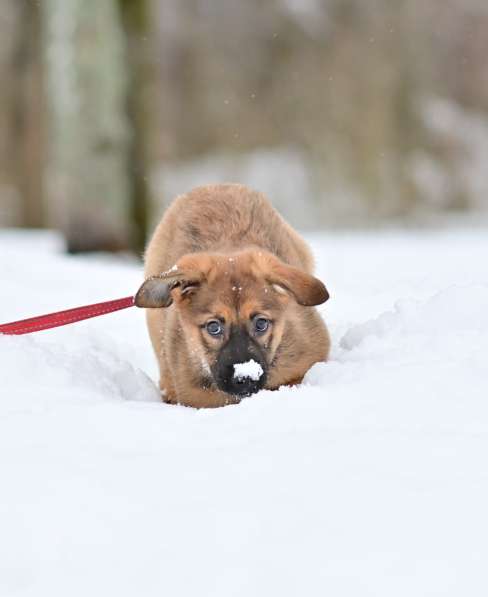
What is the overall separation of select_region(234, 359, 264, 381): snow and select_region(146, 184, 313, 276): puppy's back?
968 mm

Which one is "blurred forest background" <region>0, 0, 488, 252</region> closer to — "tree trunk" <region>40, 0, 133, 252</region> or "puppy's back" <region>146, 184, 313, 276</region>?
"tree trunk" <region>40, 0, 133, 252</region>

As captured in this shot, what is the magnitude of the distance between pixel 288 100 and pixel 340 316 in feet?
51.0

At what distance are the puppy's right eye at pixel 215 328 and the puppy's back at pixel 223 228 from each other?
0.61 meters

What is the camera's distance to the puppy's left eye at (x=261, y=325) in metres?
4.38

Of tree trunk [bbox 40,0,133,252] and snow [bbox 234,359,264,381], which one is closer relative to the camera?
snow [bbox 234,359,264,381]

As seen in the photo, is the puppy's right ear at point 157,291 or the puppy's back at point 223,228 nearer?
the puppy's right ear at point 157,291

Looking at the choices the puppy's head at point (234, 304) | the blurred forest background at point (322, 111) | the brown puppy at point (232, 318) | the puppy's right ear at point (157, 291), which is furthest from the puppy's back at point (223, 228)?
the blurred forest background at point (322, 111)

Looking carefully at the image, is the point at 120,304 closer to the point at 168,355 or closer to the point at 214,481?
the point at 168,355

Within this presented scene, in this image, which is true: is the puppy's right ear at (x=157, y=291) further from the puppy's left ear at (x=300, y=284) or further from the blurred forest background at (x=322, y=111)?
the blurred forest background at (x=322, y=111)

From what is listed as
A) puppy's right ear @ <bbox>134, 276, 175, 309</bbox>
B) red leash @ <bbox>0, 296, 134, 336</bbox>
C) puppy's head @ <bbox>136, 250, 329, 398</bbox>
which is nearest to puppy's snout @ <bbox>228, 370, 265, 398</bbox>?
puppy's head @ <bbox>136, 250, 329, 398</bbox>

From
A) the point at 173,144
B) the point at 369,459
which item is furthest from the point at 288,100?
the point at 369,459

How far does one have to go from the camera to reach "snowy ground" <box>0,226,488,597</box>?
234 centimetres

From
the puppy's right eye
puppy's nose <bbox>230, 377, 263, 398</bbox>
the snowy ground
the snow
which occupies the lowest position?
puppy's nose <bbox>230, 377, 263, 398</bbox>

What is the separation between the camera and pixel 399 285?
737 cm
